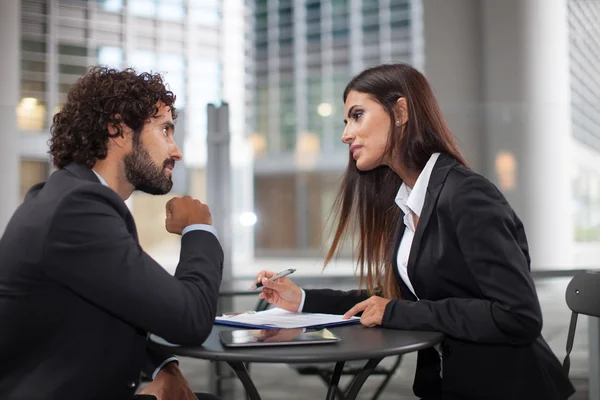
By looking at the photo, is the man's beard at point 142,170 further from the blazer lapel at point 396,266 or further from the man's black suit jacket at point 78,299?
the blazer lapel at point 396,266

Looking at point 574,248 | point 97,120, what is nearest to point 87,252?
point 97,120

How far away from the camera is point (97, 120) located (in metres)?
1.40

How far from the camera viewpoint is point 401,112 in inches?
67.2

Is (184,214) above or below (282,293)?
above

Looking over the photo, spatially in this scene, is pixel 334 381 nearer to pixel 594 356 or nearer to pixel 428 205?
pixel 428 205

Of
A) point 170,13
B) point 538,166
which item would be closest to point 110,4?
point 170,13

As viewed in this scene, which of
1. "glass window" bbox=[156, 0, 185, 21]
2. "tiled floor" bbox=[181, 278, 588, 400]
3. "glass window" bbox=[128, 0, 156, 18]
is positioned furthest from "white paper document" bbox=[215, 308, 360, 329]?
"glass window" bbox=[156, 0, 185, 21]

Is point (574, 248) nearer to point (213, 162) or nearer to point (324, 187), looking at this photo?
point (324, 187)

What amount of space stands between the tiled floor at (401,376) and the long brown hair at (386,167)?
1.95 m

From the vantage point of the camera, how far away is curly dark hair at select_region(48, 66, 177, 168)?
1.38 meters

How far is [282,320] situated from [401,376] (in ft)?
8.95

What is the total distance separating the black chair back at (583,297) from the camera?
1.71 m

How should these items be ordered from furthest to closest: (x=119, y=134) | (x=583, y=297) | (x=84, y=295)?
(x=583, y=297), (x=119, y=134), (x=84, y=295)

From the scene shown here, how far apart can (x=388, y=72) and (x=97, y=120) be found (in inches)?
33.3
